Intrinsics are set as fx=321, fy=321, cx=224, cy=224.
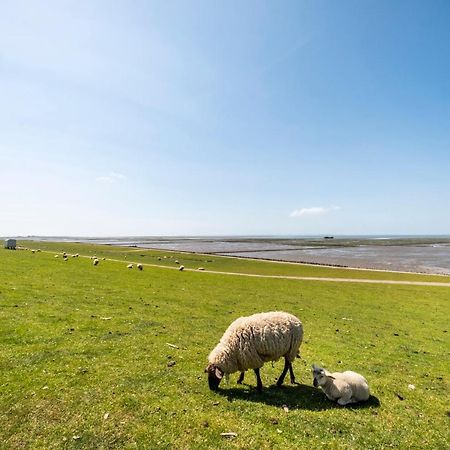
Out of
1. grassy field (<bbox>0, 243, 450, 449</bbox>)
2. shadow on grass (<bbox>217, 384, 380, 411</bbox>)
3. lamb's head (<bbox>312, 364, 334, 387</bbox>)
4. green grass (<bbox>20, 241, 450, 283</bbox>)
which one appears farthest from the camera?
green grass (<bbox>20, 241, 450, 283</bbox>)

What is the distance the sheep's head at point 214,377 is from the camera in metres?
9.75

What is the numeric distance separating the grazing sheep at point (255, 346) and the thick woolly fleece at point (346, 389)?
1.43 m

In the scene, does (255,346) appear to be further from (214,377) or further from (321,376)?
(321,376)

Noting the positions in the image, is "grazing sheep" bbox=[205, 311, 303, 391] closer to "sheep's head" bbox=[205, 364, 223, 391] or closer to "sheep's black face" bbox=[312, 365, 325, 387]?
"sheep's head" bbox=[205, 364, 223, 391]

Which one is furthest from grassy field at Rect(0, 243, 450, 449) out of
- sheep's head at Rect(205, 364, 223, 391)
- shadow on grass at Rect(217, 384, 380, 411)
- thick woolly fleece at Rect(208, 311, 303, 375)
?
thick woolly fleece at Rect(208, 311, 303, 375)

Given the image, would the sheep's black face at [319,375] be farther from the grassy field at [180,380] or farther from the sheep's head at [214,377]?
Answer: the sheep's head at [214,377]

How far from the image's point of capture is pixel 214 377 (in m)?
9.80

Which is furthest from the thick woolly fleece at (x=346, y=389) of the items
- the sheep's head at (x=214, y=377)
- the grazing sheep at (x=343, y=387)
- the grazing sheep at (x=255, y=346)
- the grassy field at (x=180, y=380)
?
the sheep's head at (x=214, y=377)

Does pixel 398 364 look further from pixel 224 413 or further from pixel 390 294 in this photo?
pixel 390 294

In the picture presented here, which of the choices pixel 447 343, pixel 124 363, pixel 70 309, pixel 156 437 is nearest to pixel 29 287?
pixel 70 309

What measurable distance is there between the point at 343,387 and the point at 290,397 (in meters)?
1.57

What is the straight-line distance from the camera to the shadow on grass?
30.0 feet

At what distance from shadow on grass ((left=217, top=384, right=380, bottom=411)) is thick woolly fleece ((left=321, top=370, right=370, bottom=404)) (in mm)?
165

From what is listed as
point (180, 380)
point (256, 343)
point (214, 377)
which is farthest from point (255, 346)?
point (180, 380)
